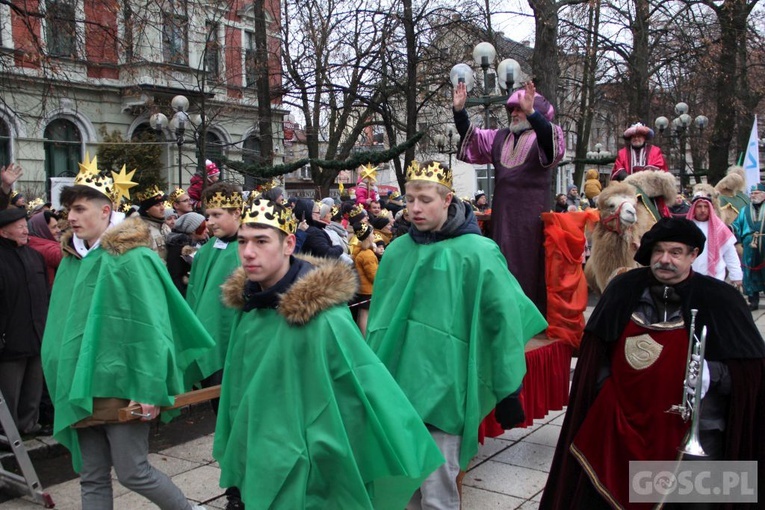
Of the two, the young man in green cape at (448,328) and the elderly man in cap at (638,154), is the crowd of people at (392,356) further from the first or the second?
the elderly man in cap at (638,154)

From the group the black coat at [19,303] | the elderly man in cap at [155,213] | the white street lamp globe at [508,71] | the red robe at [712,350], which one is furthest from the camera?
the white street lamp globe at [508,71]

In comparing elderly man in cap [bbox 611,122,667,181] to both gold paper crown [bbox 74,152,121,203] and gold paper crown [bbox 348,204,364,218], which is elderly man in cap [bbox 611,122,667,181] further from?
gold paper crown [bbox 74,152,121,203]

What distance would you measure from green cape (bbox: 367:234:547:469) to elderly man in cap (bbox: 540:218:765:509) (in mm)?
461

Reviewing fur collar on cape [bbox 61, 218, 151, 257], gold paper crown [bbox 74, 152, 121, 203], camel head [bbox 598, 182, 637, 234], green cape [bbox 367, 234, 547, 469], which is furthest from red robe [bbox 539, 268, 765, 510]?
gold paper crown [bbox 74, 152, 121, 203]

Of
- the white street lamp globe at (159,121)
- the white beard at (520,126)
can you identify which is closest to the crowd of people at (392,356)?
the white beard at (520,126)

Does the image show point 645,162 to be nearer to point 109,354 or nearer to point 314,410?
point 109,354

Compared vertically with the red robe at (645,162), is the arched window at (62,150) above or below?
above

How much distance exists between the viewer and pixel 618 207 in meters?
5.96

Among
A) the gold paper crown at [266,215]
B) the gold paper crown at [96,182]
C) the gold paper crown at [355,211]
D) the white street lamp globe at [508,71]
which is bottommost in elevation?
the gold paper crown at [355,211]

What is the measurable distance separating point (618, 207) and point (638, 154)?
3.17m

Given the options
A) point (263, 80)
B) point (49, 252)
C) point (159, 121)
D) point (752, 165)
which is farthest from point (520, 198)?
point (159, 121)

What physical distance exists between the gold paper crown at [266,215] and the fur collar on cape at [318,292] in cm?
23

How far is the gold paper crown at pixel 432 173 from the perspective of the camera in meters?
4.08

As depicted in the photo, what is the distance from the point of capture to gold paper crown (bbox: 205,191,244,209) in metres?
5.50
